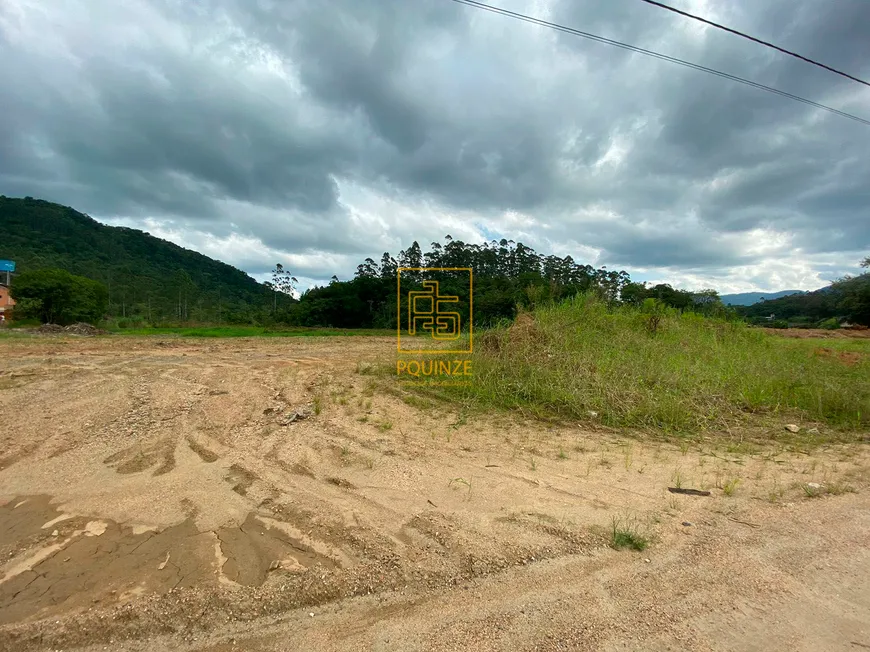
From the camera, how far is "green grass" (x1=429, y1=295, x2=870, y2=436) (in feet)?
16.8

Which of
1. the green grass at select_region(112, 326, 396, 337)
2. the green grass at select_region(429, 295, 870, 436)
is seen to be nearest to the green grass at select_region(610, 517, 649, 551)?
the green grass at select_region(429, 295, 870, 436)

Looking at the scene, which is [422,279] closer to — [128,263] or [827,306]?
[827,306]

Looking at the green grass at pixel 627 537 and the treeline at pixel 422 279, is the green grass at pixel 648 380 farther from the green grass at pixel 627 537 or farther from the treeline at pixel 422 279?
the treeline at pixel 422 279

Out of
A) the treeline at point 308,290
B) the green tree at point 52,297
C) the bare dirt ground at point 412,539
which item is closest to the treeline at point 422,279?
the treeline at point 308,290

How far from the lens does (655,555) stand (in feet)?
7.30

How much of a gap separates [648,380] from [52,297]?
Answer: 27859mm

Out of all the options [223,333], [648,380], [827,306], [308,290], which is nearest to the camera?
[648,380]

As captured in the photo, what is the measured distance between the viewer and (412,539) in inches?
92.5

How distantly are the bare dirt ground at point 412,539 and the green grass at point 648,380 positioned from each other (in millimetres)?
740

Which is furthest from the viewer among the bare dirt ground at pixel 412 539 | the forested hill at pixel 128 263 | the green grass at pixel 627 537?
the forested hill at pixel 128 263

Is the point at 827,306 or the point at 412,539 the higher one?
the point at 827,306

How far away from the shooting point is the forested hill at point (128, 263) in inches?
1485

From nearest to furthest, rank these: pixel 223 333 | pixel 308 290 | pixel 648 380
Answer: pixel 648 380 → pixel 223 333 → pixel 308 290

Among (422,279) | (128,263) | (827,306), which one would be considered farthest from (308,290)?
(827,306)
